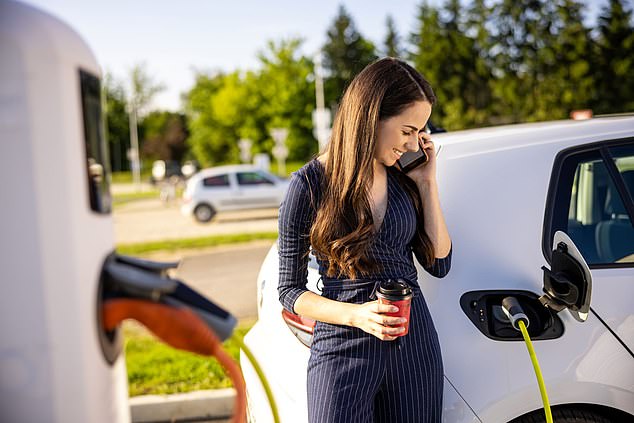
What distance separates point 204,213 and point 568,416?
17.6 meters

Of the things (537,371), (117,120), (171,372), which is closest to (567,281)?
(537,371)

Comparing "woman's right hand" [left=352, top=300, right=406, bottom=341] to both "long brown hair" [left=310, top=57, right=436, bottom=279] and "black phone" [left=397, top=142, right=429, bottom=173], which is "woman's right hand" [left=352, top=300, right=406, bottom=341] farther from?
"black phone" [left=397, top=142, right=429, bottom=173]

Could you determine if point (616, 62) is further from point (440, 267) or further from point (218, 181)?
point (440, 267)

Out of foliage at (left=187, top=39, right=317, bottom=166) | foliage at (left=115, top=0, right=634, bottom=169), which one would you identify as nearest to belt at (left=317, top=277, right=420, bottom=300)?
foliage at (left=115, top=0, right=634, bottom=169)

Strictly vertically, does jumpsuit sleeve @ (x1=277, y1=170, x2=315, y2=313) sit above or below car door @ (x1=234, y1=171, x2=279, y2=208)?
above

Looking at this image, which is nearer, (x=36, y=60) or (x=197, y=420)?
(x=36, y=60)

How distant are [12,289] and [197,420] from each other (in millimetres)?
3053

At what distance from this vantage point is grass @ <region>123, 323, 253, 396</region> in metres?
4.02

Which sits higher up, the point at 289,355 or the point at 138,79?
the point at 138,79

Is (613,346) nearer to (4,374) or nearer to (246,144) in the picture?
(4,374)

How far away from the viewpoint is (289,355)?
2105 mm

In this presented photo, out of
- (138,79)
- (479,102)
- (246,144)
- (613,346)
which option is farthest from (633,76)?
(613,346)

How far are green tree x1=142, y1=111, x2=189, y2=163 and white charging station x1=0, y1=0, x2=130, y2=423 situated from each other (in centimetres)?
7987

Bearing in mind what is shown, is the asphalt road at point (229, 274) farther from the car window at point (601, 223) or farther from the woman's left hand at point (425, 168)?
the woman's left hand at point (425, 168)
